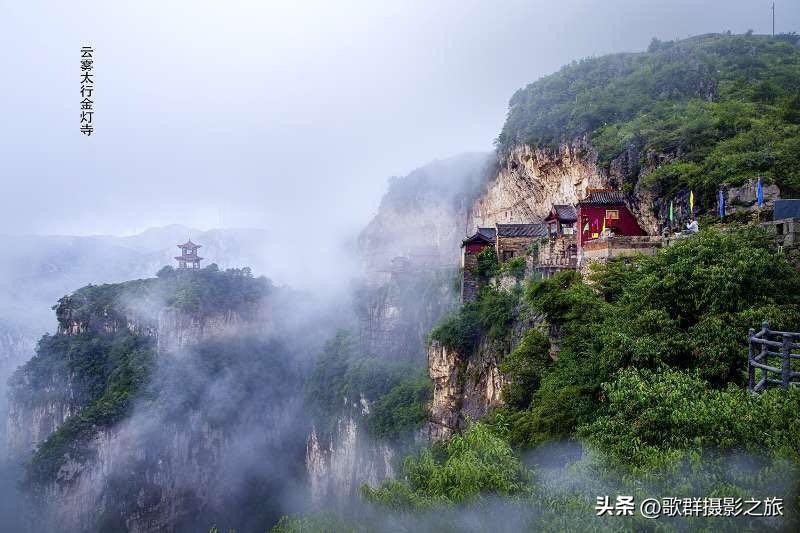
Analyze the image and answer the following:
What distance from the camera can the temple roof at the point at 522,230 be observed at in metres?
29.8

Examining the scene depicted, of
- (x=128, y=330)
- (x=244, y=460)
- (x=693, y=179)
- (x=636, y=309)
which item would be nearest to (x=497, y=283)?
(x=693, y=179)

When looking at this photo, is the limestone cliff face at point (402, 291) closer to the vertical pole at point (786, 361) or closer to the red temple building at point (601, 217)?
the red temple building at point (601, 217)

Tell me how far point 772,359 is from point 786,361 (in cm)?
179

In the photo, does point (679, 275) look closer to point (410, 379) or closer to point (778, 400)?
point (778, 400)

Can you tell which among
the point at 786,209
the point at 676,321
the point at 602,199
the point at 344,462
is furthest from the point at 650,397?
the point at 344,462

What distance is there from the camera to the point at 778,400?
24.1ft

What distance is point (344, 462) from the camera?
36812 mm

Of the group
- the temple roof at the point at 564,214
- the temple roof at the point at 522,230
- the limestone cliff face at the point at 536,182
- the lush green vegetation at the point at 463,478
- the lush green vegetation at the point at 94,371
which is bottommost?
the lush green vegetation at the point at 94,371

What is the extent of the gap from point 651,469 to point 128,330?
190 ft

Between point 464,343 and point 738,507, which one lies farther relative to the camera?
point 464,343

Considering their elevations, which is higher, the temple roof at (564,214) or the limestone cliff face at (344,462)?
the temple roof at (564,214)

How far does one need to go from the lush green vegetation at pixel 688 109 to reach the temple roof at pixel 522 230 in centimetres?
555
